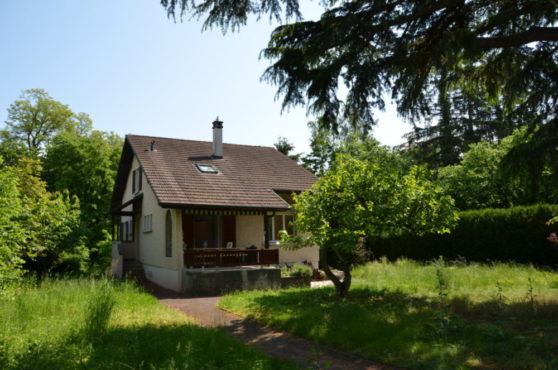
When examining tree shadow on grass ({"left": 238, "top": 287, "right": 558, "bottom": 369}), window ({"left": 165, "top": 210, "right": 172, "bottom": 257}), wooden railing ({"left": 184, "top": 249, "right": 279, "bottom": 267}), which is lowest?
tree shadow on grass ({"left": 238, "top": 287, "right": 558, "bottom": 369})

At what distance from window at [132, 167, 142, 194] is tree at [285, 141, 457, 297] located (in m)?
13.8

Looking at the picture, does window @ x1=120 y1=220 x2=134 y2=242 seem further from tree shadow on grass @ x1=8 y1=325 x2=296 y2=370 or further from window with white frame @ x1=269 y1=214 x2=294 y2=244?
tree shadow on grass @ x1=8 y1=325 x2=296 y2=370

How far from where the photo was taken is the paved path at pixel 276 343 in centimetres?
672

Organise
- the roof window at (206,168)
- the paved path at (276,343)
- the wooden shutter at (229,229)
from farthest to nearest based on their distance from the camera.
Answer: the roof window at (206,168) → the wooden shutter at (229,229) → the paved path at (276,343)

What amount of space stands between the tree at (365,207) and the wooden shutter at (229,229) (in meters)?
8.60

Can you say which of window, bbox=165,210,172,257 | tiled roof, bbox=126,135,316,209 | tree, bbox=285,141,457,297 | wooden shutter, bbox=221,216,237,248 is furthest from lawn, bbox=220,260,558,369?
wooden shutter, bbox=221,216,237,248

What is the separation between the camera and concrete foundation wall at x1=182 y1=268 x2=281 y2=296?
52.4 ft

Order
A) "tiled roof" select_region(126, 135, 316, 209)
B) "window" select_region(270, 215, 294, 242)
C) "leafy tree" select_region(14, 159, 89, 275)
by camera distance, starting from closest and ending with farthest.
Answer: "tiled roof" select_region(126, 135, 316, 209), "leafy tree" select_region(14, 159, 89, 275), "window" select_region(270, 215, 294, 242)

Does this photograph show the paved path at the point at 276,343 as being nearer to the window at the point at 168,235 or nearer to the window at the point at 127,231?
the window at the point at 168,235

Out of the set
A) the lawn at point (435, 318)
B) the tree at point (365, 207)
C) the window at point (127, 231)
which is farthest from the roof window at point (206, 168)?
the tree at point (365, 207)

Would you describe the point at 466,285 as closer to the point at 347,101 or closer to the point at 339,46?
the point at 347,101

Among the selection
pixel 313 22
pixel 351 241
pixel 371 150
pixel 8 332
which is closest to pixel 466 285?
pixel 351 241

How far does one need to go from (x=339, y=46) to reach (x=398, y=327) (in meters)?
6.61

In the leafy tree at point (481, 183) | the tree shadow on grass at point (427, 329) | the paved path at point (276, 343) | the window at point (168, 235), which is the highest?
the leafy tree at point (481, 183)
